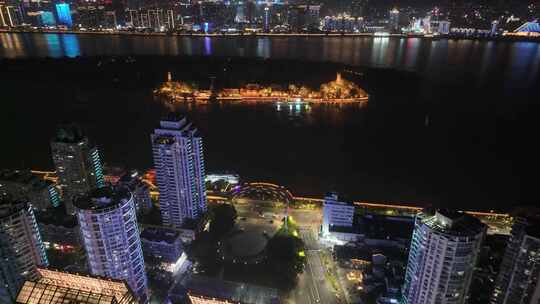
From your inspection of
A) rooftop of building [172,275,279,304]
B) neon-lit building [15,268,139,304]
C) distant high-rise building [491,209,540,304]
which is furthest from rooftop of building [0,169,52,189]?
distant high-rise building [491,209,540,304]

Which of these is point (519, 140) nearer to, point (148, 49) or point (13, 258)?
point (13, 258)

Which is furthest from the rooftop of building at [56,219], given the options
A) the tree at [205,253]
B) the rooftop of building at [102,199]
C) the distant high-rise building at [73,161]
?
the rooftop of building at [102,199]

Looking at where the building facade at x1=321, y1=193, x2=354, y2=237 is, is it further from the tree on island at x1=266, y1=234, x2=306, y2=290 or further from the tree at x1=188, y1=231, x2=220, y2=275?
the tree at x1=188, y1=231, x2=220, y2=275

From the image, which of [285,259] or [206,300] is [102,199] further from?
[285,259]

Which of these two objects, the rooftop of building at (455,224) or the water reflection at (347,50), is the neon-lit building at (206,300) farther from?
the water reflection at (347,50)

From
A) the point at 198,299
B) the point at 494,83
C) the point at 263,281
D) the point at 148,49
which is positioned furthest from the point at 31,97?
the point at 494,83

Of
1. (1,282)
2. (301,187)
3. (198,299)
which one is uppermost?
(198,299)
